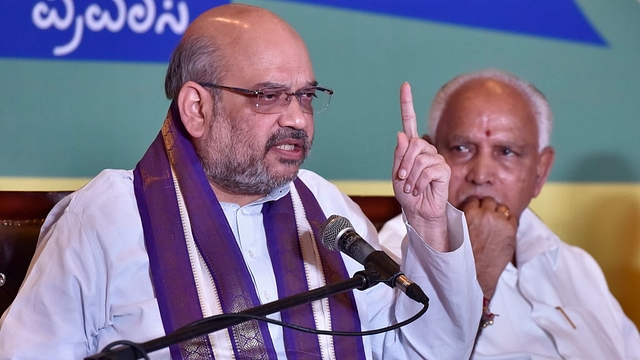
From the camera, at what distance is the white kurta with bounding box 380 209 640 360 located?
9.95 ft

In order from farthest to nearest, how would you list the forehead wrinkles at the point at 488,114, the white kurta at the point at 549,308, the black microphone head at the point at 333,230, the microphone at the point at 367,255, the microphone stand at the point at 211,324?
the forehead wrinkles at the point at 488,114 → the white kurta at the point at 549,308 → the black microphone head at the point at 333,230 → the microphone at the point at 367,255 → the microphone stand at the point at 211,324

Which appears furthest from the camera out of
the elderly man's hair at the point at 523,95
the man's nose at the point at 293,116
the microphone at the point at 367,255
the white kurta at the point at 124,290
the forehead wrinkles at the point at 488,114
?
the elderly man's hair at the point at 523,95

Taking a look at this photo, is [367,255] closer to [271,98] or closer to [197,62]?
[271,98]

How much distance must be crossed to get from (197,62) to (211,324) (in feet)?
3.12

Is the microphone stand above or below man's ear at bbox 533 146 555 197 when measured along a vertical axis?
below

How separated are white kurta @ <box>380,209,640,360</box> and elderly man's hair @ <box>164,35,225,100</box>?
3.24 feet

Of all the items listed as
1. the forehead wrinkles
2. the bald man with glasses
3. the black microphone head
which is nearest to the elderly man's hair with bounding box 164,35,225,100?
the bald man with glasses

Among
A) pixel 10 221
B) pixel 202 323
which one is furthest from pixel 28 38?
pixel 202 323

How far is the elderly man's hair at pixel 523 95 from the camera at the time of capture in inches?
132

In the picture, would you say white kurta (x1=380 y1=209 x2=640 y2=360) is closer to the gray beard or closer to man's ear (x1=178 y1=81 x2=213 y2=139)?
the gray beard

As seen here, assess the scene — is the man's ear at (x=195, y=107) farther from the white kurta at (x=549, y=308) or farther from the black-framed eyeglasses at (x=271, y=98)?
the white kurta at (x=549, y=308)

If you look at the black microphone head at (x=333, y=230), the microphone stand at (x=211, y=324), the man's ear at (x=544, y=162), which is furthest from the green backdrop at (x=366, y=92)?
the microphone stand at (x=211, y=324)

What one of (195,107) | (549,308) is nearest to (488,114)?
(549,308)

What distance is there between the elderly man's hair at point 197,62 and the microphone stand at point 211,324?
83 cm
